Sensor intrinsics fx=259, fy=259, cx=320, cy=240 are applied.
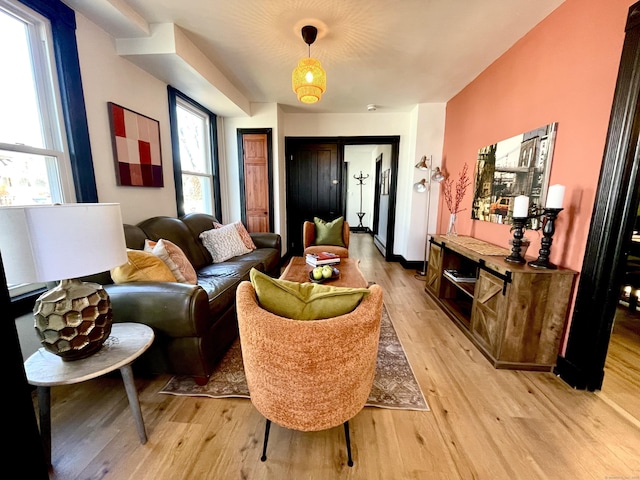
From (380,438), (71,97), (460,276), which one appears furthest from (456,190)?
(71,97)

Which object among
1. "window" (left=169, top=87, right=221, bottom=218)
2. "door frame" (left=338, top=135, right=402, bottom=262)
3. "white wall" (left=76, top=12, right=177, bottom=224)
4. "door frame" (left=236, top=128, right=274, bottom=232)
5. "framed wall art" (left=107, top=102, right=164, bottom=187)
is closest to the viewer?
"white wall" (left=76, top=12, right=177, bottom=224)

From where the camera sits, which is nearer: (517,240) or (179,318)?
(179,318)

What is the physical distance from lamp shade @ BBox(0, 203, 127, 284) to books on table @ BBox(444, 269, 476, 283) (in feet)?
8.87

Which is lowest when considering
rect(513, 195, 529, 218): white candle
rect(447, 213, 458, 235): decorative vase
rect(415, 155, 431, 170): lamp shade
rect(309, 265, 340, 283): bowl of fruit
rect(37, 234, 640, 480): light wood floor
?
rect(37, 234, 640, 480): light wood floor

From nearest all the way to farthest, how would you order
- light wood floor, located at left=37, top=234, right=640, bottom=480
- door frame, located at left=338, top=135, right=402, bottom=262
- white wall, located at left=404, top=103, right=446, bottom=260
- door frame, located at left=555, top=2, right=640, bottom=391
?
light wood floor, located at left=37, top=234, right=640, bottom=480, door frame, located at left=555, top=2, right=640, bottom=391, white wall, located at left=404, top=103, right=446, bottom=260, door frame, located at left=338, top=135, right=402, bottom=262

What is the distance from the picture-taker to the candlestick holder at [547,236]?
1727mm

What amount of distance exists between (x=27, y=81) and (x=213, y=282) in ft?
5.74

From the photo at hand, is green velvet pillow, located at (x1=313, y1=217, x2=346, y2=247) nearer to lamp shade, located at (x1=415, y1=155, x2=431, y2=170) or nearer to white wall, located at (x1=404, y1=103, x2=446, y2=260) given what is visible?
white wall, located at (x1=404, y1=103, x2=446, y2=260)

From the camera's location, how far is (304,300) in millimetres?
1076

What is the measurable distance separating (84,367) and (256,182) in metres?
3.45

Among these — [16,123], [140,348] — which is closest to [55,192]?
[16,123]

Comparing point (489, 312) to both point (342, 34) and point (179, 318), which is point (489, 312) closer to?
point (179, 318)

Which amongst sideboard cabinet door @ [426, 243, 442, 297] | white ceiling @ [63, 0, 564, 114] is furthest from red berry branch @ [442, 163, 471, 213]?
white ceiling @ [63, 0, 564, 114]

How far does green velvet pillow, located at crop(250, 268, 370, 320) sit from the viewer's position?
1.03 meters
